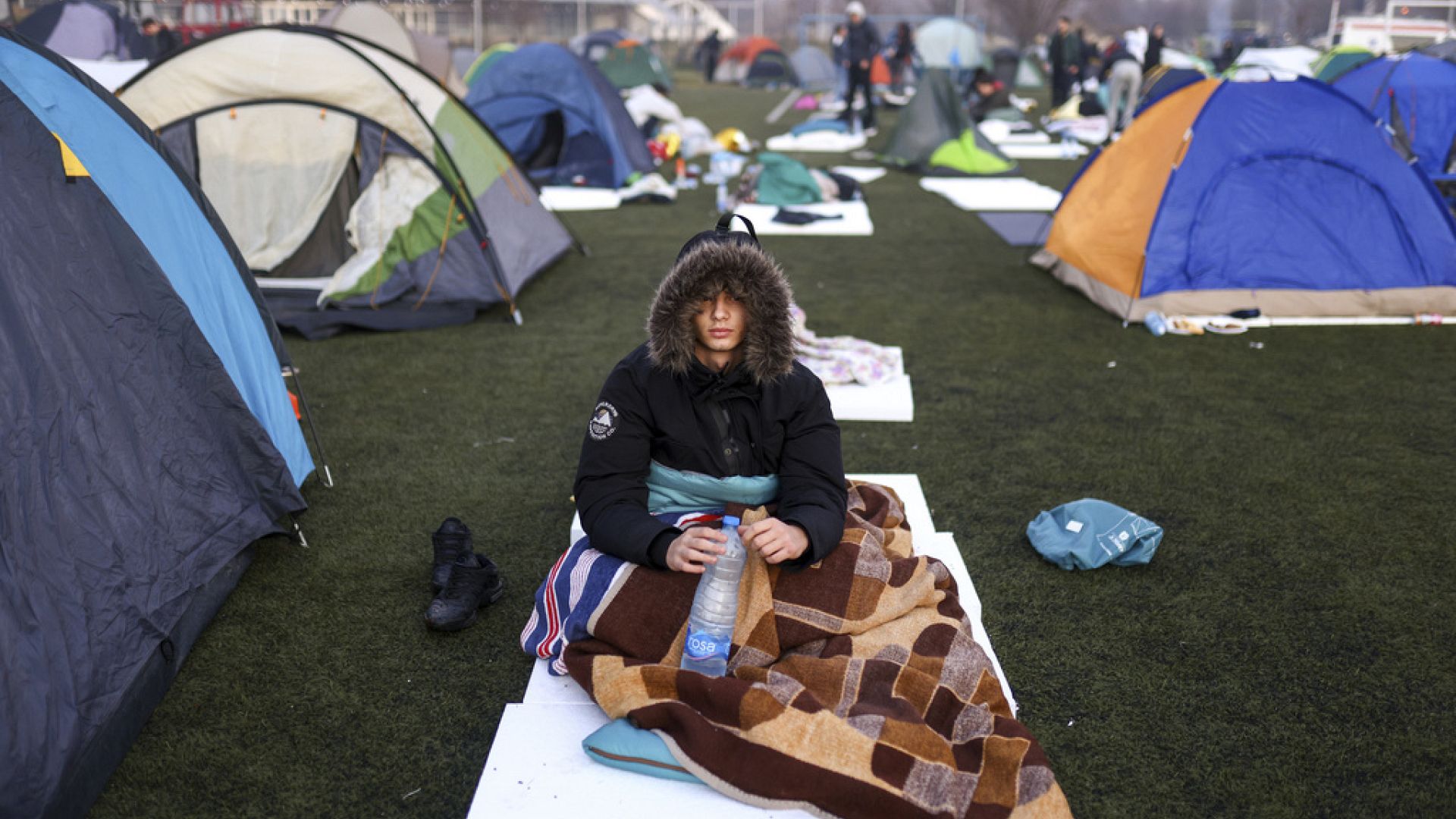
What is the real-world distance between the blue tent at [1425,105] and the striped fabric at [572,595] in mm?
8233

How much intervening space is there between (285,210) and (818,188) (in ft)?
14.3

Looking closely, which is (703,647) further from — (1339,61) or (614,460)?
(1339,61)

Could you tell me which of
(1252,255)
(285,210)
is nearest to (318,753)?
(285,210)

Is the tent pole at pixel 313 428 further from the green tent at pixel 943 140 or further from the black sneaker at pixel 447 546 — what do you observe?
the green tent at pixel 943 140

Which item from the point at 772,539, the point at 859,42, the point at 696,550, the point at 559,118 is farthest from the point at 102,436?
the point at 859,42

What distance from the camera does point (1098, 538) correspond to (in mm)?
3072

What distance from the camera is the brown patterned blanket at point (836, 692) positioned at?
2.05 m

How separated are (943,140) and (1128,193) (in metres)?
5.37

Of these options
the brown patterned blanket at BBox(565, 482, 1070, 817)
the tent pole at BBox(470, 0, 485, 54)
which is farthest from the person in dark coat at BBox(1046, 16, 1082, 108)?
the brown patterned blanket at BBox(565, 482, 1070, 817)

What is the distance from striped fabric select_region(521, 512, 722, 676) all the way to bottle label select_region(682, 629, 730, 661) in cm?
25

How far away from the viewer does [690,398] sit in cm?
259

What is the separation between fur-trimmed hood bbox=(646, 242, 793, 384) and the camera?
8.07 feet

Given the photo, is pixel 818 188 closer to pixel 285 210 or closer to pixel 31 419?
pixel 285 210

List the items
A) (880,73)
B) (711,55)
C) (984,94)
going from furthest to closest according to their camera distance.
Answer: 1. (711,55)
2. (880,73)
3. (984,94)
